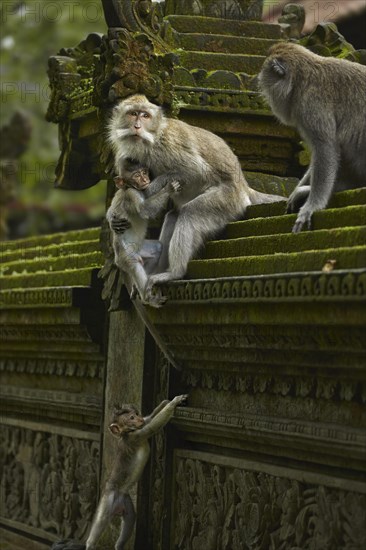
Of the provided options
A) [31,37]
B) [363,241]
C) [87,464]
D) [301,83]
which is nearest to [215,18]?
[301,83]

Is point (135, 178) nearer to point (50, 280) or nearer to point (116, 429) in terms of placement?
point (116, 429)

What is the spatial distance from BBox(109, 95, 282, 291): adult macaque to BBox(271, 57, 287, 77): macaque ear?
0.82 metres

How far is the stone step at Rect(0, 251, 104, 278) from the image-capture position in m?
9.87

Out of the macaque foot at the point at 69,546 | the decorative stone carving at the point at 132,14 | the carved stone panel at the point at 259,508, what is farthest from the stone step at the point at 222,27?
the macaque foot at the point at 69,546

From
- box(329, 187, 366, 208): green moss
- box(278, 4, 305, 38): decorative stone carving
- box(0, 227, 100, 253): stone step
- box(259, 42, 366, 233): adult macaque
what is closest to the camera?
box(329, 187, 366, 208): green moss

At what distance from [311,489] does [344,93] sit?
2.13 meters

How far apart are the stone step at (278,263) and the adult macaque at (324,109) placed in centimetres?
50

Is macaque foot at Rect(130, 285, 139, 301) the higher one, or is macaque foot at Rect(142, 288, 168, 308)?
macaque foot at Rect(130, 285, 139, 301)

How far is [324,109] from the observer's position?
736cm

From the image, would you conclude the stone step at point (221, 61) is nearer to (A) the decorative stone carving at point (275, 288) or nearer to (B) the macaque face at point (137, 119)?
(B) the macaque face at point (137, 119)

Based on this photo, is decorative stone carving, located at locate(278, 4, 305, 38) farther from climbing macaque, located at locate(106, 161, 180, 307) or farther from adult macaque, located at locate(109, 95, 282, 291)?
climbing macaque, located at locate(106, 161, 180, 307)

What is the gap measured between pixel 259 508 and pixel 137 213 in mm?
1933

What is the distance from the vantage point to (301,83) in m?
7.43

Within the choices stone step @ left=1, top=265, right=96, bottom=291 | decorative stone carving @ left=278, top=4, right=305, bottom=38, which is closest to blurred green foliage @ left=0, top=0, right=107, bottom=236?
stone step @ left=1, top=265, right=96, bottom=291
